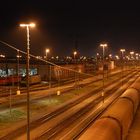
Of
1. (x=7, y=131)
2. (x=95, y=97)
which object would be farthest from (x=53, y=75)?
(x=7, y=131)

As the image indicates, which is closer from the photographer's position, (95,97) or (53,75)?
(95,97)

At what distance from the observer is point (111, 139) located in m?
18.8

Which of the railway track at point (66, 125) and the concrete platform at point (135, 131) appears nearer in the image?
the concrete platform at point (135, 131)

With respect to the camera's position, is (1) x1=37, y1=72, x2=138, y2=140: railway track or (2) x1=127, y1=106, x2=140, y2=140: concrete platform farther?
(1) x1=37, y1=72, x2=138, y2=140: railway track

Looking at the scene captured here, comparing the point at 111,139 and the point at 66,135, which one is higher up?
the point at 111,139

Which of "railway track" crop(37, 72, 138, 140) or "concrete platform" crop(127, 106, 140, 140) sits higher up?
"concrete platform" crop(127, 106, 140, 140)

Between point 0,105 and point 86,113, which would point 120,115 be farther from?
point 0,105

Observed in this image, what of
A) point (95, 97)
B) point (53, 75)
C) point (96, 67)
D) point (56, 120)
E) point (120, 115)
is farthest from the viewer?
point (96, 67)

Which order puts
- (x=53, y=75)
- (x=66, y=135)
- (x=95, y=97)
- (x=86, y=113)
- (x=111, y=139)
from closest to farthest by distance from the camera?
(x=111, y=139) < (x=66, y=135) < (x=86, y=113) < (x=95, y=97) < (x=53, y=75)

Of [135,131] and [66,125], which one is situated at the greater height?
[135,131]

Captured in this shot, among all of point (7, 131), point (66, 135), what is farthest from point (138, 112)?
point (7, 131)

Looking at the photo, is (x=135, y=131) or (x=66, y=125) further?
(x=66, y=125)

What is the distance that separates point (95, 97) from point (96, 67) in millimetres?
94807

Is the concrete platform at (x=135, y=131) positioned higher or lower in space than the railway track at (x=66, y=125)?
higher
